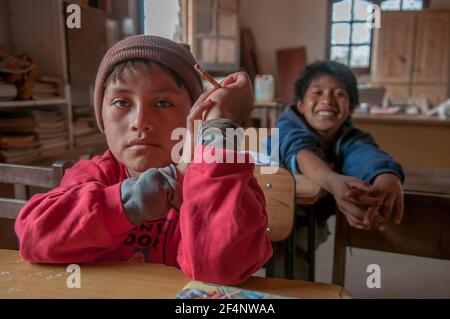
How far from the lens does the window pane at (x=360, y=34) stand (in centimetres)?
571

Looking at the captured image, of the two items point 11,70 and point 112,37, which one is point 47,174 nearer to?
point 11,70

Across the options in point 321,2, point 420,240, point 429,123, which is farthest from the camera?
point 321,2

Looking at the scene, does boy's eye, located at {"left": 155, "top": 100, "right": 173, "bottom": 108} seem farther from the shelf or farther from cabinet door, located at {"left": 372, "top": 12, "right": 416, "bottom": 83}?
cabinet door, located at {"left": 372, "top": 12, "right": 416, "bottom": 83}

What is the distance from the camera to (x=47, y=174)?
0.88m

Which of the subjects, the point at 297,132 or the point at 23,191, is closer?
the point at 23,191

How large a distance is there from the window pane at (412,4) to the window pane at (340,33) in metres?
0.81

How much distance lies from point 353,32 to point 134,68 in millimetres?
5744

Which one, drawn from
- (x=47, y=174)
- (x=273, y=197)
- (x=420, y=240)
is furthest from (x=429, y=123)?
(x=47, y=174)

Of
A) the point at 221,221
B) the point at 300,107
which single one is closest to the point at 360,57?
the point at 300,107

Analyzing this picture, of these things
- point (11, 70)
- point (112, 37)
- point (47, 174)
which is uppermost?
point (112, 37)

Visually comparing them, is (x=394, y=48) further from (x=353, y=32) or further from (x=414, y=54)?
(x=353, y=32)

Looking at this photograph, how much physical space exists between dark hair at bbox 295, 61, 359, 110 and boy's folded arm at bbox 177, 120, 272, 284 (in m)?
0.96

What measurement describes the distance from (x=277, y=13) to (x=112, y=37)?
426cm
